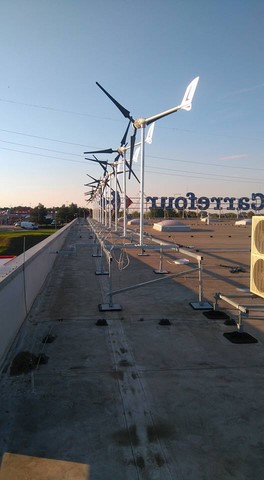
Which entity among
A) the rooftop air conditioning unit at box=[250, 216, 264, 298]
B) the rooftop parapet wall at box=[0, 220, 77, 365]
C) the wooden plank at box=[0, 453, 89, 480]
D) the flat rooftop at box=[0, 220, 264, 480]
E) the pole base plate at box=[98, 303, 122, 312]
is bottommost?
the wooden plank at box=[0, 453, 89, 480]

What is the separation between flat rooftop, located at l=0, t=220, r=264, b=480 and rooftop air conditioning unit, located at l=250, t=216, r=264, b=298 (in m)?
1.31

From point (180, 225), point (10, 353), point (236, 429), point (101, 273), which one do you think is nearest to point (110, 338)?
point (10, 353)

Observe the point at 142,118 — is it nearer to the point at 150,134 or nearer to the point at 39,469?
the point at 150,134

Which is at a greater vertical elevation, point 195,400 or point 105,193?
point 105,193

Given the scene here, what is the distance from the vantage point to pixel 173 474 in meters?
3.77

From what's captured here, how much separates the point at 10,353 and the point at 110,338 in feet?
6.75

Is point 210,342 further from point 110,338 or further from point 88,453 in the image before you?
point 88,453

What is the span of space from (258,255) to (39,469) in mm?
5052

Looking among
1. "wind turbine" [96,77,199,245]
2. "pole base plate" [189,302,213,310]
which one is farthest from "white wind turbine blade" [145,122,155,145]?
"pole base plate" [189,302,213,310]

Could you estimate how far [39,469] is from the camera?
384cm

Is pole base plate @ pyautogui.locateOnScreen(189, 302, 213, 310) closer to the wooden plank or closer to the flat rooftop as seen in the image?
the flat rooftop

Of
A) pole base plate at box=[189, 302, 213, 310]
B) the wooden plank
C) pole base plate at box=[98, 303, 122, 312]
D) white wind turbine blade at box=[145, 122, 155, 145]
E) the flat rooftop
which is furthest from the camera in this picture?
white wind turbine blade at box=[145, 122, 155, 145]

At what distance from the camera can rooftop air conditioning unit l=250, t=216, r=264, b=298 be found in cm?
674

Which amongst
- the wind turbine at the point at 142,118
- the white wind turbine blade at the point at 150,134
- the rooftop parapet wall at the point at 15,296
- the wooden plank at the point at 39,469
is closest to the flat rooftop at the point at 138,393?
the wooden plank at the point at 39,469
